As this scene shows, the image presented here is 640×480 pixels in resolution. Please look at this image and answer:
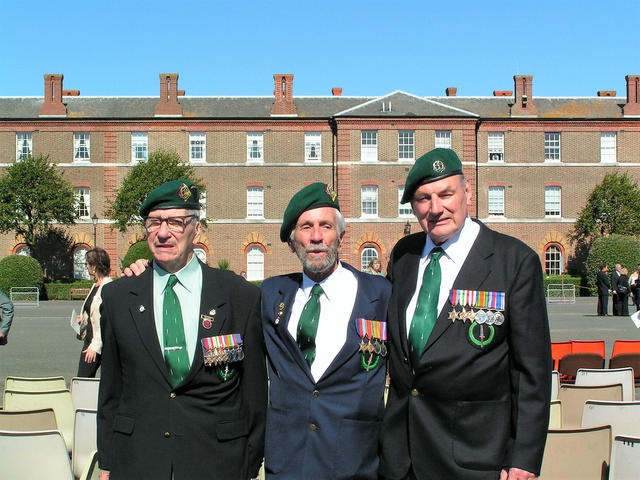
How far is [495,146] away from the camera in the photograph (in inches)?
1625

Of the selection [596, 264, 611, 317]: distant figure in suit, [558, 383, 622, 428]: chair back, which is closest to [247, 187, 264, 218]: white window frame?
[596, 264, 611, 317]: distant figure in suit

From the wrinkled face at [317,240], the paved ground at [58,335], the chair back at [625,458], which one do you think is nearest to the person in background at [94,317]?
the paved ground at [58,335]

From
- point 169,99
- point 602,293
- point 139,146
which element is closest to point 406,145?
point 169,99

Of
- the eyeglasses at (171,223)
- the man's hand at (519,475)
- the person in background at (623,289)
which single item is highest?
the eyeglasses at (171,223)

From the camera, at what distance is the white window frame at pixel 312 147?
134 ft

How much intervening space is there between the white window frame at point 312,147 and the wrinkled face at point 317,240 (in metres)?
37.6

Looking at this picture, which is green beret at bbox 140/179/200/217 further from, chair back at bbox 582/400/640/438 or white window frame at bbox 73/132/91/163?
white window frame at bbox 73/132/91/163

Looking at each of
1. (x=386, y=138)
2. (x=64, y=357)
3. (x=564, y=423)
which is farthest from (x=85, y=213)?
(x=564, y=423)

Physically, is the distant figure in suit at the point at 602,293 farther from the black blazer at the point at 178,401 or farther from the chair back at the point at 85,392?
the black blazer at the point at 178,401

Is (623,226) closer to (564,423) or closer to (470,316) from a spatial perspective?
(564,423)

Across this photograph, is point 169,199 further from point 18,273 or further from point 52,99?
point 52,99

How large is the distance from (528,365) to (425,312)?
0.54 meters

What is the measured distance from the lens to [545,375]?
307cm

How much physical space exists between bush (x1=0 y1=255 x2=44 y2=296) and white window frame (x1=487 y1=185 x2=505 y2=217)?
26.2m
